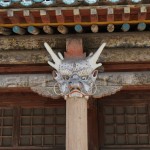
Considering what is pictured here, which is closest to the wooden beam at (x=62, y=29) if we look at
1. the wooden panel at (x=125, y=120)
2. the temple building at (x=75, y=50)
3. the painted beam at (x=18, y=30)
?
the temple building at (x=75, y=50)

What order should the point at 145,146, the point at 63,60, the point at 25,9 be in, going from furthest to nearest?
the point at 145,146 < the point at 63,60 < the point at 25,9

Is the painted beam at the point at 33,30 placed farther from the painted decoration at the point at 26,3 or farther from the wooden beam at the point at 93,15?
the wooden beam at the point at 93,15

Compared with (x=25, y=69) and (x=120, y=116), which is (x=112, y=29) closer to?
(x=25, y=69)

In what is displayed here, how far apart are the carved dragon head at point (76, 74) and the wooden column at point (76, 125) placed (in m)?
0.13

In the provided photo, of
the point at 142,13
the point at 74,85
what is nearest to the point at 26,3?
the point at 74,85

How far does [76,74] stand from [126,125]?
90.3 inches

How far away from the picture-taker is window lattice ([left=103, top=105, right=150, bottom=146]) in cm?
757

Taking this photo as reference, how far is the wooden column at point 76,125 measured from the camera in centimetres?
556

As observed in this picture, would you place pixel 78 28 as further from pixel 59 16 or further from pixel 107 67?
pixel 107 67

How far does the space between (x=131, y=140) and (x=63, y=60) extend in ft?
→ 8.39

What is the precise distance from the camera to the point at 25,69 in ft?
20.8

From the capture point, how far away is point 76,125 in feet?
18.5

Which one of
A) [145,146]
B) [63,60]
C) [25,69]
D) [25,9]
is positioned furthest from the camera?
[145,146]

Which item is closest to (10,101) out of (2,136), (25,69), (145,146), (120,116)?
(2,136)
